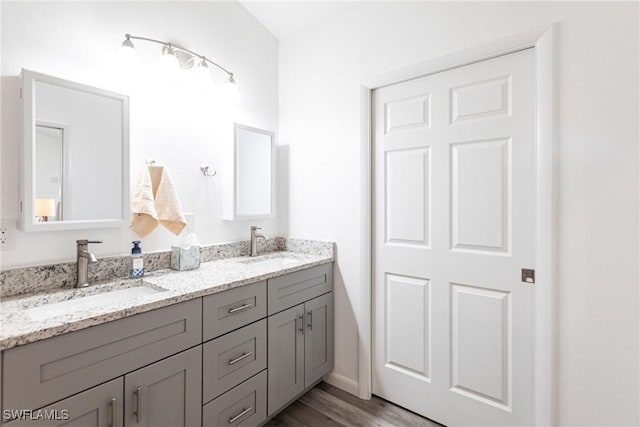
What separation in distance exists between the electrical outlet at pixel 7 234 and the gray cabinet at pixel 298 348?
3.72 ft

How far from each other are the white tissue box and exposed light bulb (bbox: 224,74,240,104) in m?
0.96

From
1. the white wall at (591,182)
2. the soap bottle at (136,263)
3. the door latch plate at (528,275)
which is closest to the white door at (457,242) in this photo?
the door latch plate at (528,275)

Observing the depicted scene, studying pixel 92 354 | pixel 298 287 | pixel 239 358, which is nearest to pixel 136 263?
pixel 92 354

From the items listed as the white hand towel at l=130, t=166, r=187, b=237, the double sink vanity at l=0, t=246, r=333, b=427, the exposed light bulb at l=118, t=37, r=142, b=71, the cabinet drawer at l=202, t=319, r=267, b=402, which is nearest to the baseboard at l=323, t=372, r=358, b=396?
the double sink vanity at l=0, t=246, r=333, b=427

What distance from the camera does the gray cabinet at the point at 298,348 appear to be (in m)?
1.67

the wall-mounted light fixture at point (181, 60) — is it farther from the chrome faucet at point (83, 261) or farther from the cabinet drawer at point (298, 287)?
the cabinet drawer at point (298, 287)

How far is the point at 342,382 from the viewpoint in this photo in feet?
6.81

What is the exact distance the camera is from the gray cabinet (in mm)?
1669

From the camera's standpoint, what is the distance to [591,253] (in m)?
1.32

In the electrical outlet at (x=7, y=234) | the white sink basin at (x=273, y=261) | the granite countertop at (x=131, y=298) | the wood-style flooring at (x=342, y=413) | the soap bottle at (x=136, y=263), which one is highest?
the electrical outlet at (x=7, y=234)

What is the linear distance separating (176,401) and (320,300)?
97 centimetres

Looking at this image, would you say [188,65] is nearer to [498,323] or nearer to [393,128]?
[393,128]

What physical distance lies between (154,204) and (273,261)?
772 millimetres

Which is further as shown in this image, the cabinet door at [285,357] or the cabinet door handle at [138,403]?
the cabinet door at [285,357]
